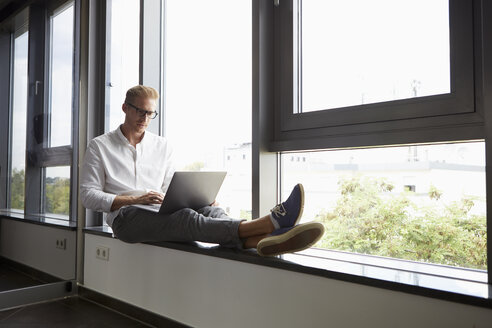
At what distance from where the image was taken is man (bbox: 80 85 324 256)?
1.64 metres

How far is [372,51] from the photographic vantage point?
187 centimetres

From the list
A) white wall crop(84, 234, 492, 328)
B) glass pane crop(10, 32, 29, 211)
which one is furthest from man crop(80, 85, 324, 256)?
glass pane crop(10, 32, 29, 211)

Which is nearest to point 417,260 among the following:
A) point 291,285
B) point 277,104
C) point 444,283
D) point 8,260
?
point 444,283

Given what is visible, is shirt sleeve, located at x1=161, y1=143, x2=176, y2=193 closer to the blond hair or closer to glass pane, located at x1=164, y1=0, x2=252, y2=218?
glass pane, located at x1=164, y1=0, x2=252, y2=218

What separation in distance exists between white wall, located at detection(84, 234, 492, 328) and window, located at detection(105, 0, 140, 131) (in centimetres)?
102

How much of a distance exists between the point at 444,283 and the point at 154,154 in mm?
1715

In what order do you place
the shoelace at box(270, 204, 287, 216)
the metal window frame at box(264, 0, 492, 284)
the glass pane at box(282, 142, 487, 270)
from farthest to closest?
the shoelace at box(270, 204, 287, 216) < the glass pane at box(282, 142, 487, 270) < the metal window frame at box(264, 0, 492, 284)

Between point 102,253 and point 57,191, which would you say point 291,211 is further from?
point 57,191

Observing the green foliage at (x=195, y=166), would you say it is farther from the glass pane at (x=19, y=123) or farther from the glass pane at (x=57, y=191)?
the glass pane at (x=19, y=123)

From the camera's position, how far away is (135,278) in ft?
7.77

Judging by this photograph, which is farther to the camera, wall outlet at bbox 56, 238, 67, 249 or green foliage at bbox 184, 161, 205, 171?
wall outlet at bbox 56, 238, 67, 249

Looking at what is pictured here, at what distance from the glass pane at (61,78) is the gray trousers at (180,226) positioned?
107 centimetres

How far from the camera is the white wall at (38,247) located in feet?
8.49

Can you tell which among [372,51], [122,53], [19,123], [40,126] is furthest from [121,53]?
[372,51]
